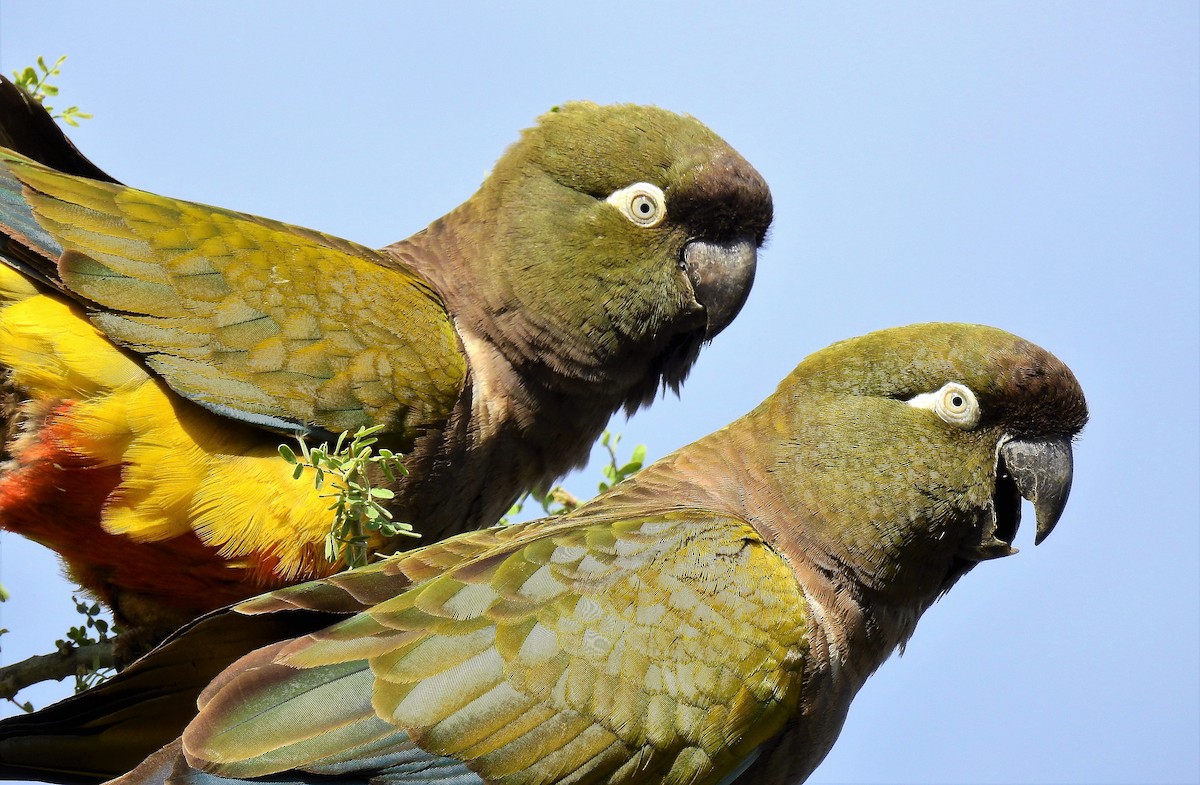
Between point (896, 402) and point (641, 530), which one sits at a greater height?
point (896, 402)

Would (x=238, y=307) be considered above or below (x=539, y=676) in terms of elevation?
above

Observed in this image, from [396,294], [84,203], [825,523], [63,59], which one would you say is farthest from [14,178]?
[825,523]

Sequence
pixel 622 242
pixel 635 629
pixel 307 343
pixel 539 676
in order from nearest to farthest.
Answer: pixel 539 676 < pixel 635 629 < pixel 307 343 < pixel 622 242

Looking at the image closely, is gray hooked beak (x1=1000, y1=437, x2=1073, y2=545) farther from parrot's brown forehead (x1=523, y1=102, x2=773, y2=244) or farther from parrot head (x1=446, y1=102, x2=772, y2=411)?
parrot's brown forehead (x1=523, y1=102, x2=773, y2=244)

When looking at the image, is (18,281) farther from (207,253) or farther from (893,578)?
(893,578)

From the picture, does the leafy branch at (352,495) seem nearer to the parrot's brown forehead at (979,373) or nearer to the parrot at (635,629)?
the parrot at (635,629)

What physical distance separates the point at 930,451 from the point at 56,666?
263 centimetres

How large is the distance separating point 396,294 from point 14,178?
1202 millimetres

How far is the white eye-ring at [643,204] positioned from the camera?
4492mm

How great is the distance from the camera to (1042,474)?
3.86 m

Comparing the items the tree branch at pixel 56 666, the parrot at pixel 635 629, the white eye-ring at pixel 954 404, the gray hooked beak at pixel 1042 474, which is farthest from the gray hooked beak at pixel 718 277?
the tree branch at pixel 56 666

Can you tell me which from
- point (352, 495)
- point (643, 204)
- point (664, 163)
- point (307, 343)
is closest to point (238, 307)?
point (307, 343)

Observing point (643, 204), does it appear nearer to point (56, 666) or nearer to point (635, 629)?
point (635, 629)

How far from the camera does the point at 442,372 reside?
13.1 ft
